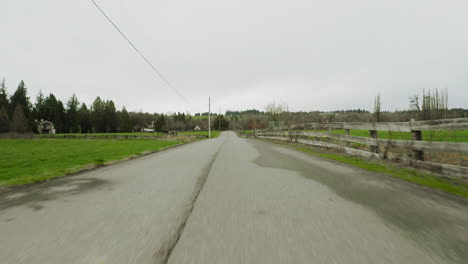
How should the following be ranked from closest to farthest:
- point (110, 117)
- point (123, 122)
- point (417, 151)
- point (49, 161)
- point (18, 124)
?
point (417, 151), point (49, 161), point (18, 124), point (110, 117), point (123, 122)

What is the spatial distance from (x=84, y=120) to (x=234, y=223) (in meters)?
103

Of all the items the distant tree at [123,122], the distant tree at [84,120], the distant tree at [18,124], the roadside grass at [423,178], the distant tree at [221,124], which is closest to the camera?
the roadside grass at [423,178]

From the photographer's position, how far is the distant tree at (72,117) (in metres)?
76.7

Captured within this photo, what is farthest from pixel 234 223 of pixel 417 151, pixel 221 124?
pixel 221 124

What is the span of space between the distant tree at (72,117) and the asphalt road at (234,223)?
316ft

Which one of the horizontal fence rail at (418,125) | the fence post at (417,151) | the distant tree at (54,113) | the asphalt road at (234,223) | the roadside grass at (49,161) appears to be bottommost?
the roadside grass at (49,161)

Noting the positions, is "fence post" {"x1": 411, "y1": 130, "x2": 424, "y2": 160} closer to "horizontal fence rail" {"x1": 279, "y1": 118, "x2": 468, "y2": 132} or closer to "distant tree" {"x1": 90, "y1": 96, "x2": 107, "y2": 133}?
"horizontal fence rail" {"x1": 279, "y1": 118, "x2": 468, "y2": 132}

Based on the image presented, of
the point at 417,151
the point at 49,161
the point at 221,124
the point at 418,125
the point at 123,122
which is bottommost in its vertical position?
the point at 49,161

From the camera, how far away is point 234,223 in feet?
6.58

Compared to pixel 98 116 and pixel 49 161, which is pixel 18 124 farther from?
pixel 98 116

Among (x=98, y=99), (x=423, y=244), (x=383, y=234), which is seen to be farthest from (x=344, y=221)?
(x=98, y=99)

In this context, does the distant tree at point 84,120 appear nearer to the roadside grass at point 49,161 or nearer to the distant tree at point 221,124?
the distant tree at point 221,124

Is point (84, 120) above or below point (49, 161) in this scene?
above

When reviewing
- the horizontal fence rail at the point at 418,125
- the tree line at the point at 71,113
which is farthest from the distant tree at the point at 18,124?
the horizontal fence rail at the point at 418,125
